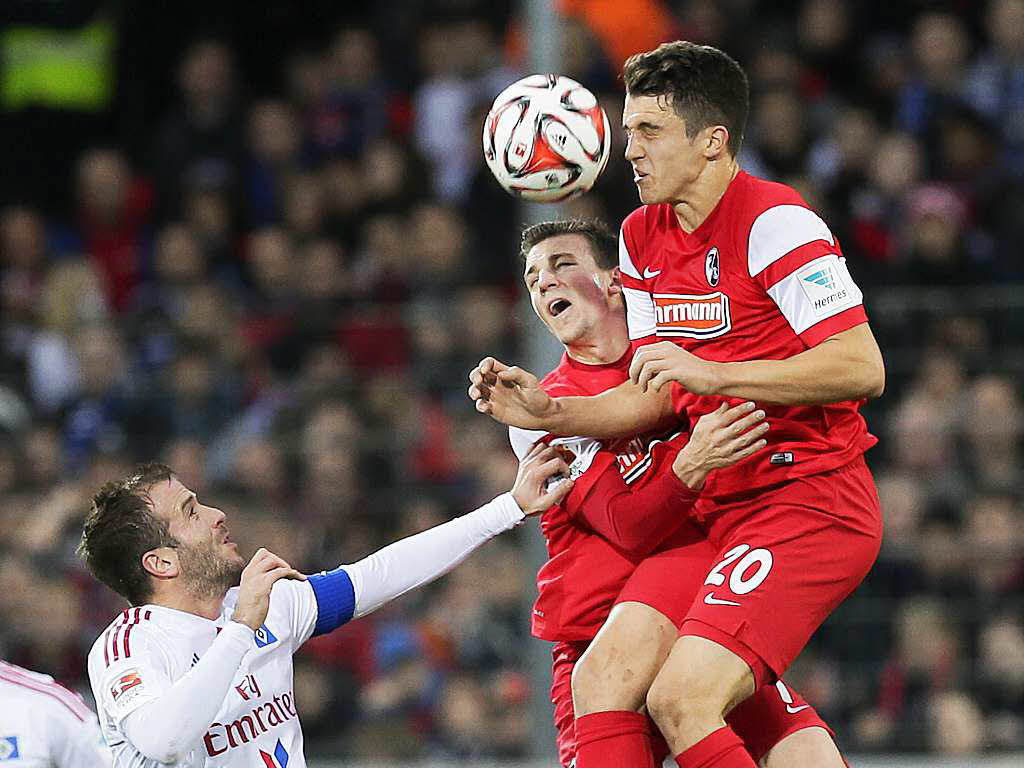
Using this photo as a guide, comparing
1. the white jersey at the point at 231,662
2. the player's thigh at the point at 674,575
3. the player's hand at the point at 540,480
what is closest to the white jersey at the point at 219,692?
the white jersey at the point at 231,662

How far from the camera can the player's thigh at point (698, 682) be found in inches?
158

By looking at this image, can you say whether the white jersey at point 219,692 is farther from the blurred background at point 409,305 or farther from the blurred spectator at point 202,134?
the blurred spectator at point 202,134

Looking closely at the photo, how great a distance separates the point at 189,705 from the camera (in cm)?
409

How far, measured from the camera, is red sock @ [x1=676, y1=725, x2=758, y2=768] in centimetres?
398

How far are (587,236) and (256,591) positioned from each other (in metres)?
1.29

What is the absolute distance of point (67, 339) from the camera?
891cm

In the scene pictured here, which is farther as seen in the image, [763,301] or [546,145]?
[546,145]

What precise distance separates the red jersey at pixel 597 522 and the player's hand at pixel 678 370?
0.34 meters

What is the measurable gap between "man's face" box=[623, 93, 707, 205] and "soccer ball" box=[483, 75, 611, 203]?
0.37m

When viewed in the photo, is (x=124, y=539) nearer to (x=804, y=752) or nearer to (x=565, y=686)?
(x=565, y=686)

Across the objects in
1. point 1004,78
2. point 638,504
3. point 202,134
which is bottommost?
point 638,504

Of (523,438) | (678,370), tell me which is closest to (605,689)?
(678,370)

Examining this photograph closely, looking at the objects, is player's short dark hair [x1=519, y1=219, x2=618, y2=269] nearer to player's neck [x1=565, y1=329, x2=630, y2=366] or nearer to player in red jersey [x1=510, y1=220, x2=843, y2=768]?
player in red jersey [x1=510, y1=220, x2=843, y2=768]

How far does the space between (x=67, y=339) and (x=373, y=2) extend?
11.3ft
